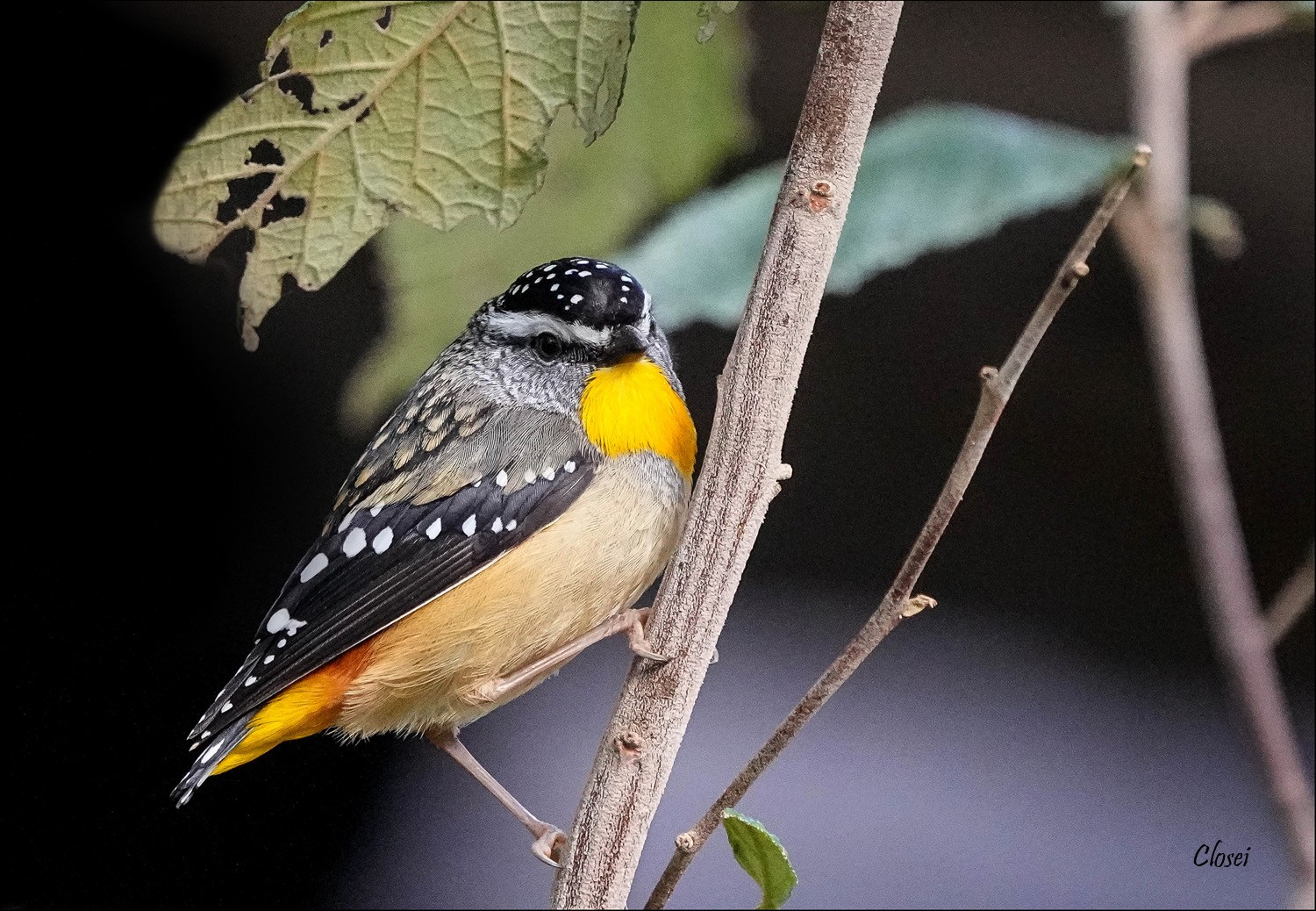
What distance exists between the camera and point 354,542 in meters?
0.70

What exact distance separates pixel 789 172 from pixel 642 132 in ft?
0.67

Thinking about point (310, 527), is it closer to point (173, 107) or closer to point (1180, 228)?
point (173, 107)

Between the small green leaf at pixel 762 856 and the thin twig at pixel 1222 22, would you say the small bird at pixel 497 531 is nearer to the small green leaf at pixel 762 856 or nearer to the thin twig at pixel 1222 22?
the small green leaf at pixel 762 856

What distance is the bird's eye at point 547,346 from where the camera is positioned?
0.71 meters

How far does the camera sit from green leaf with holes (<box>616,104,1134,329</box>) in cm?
78

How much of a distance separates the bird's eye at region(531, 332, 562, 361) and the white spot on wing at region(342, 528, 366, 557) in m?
0.15

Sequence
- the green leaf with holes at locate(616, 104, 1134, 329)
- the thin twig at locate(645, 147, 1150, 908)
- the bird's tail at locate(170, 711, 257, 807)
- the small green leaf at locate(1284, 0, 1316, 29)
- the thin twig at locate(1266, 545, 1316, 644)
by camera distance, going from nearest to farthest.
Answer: the thin twig at locate(645, 147, 1150, 908)
the bird's tail at locate(170, 711, 257, 807)
the green leaf with holes at locate(616, 104, 1134, 329)
the small green leaf at locate(1284, 0, 1316, 29)
the thin twig at locate(1266, 545, 1316, 644)

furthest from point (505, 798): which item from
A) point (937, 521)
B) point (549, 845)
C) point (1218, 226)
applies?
point (1218, 226)

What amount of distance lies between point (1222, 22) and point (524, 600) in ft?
2.53

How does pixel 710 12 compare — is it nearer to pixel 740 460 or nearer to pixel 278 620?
pixel 740 460

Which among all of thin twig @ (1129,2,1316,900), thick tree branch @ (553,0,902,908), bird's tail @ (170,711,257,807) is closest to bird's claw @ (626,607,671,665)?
thick tree branch @ (553,0,902,908)

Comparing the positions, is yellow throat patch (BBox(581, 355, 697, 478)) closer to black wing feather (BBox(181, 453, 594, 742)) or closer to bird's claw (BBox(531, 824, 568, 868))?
black wing feather (BBox(181, 453, 594, 742))

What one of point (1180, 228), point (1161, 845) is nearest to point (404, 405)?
point (1180, 228)

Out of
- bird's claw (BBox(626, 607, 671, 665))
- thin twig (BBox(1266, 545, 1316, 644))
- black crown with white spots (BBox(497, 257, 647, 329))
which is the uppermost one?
black crown with white spots (BBox(497, 257, 647, 329))
